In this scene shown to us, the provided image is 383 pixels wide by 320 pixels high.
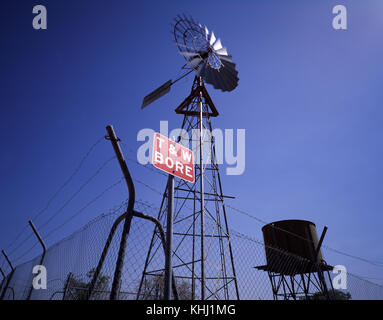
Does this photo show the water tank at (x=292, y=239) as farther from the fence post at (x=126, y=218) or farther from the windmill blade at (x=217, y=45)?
the windmill blade at (x=217, y=45)

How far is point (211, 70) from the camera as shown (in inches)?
491

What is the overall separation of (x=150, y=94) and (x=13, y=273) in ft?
28.9

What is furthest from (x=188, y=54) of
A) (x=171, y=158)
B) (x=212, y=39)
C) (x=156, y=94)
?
(x=171, y=158)

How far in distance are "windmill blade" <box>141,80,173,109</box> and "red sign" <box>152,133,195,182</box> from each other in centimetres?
357

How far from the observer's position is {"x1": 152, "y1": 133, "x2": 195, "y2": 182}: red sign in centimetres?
371

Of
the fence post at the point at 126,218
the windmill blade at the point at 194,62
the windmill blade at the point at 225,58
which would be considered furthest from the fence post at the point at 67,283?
the windmill blade at the point at 225,58

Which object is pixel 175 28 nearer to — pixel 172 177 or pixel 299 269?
pixel 172 177

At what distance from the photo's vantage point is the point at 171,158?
12.9ft

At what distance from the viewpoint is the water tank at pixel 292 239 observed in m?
9.23

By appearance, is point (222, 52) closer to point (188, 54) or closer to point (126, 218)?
point (188, 54)

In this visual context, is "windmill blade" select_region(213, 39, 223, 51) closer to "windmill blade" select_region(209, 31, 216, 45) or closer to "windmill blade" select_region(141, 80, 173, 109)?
"windmill blade" select_region(209, 31, 216, 45)

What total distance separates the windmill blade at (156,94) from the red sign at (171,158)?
11.7 ft
